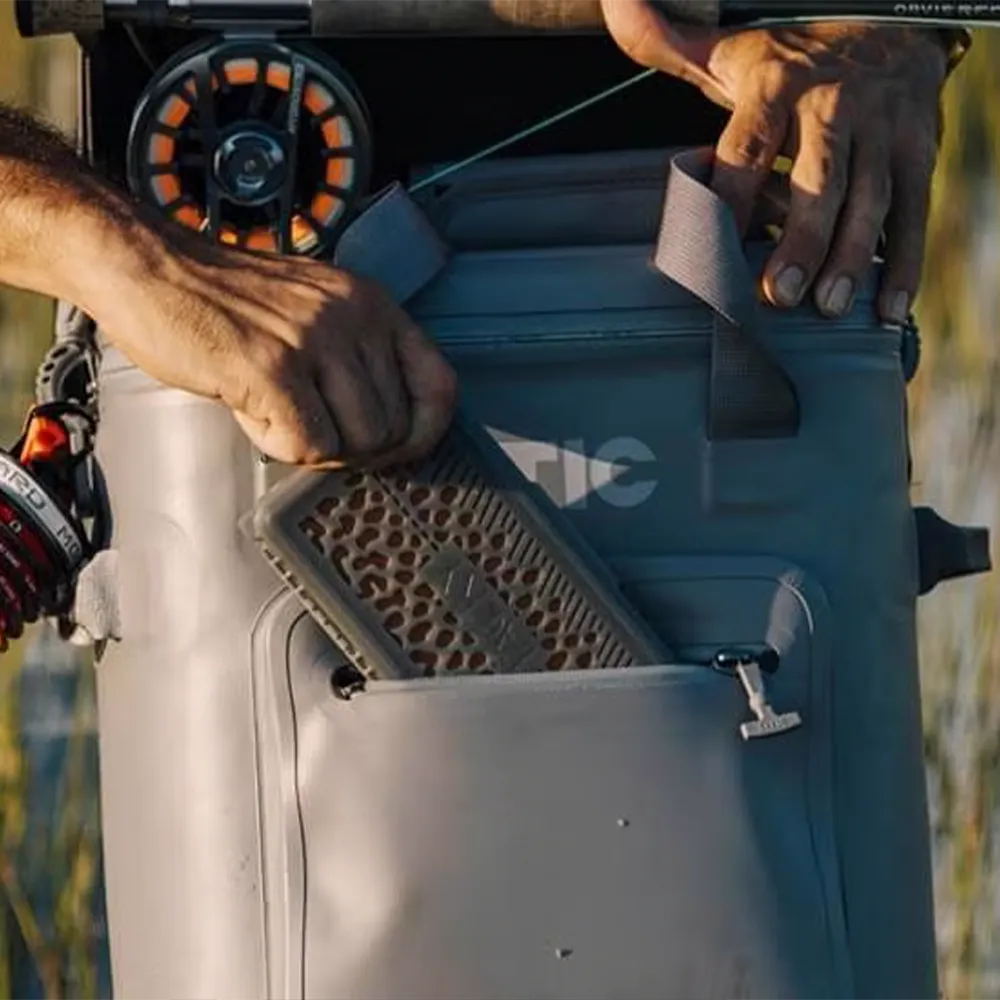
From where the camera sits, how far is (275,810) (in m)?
1.65

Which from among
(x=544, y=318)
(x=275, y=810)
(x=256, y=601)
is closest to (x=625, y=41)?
(x=544, y=318)

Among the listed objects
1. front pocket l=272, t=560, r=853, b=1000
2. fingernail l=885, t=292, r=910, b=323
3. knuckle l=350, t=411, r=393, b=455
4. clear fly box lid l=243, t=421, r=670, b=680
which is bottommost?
front pocket l=272, t=560, r=853, b=1000

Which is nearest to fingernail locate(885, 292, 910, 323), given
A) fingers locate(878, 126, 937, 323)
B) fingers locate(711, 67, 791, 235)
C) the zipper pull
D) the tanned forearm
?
fingers locate(878, 126, 937, 323)

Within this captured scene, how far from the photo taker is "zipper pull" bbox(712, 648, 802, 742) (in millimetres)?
1642

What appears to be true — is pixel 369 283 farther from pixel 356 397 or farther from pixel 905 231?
pixel 905 231

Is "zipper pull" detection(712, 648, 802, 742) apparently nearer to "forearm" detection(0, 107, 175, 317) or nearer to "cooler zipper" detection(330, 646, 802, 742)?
"cooler zipper" detection(330, 646, 802, 742)

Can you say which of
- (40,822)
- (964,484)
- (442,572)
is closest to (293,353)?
(442,572)

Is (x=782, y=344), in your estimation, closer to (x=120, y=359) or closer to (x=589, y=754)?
(x=589, y=754)

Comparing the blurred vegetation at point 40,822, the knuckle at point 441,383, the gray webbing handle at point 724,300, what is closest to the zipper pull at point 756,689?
the gray webbing handle at point 724,300

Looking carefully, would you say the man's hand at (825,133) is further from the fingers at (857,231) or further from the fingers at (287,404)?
the fingers at (287,404)

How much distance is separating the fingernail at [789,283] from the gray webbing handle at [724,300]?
3 centimetres

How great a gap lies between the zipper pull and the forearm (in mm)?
439

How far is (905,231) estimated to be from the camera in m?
1.75

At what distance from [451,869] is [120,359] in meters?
0.41
